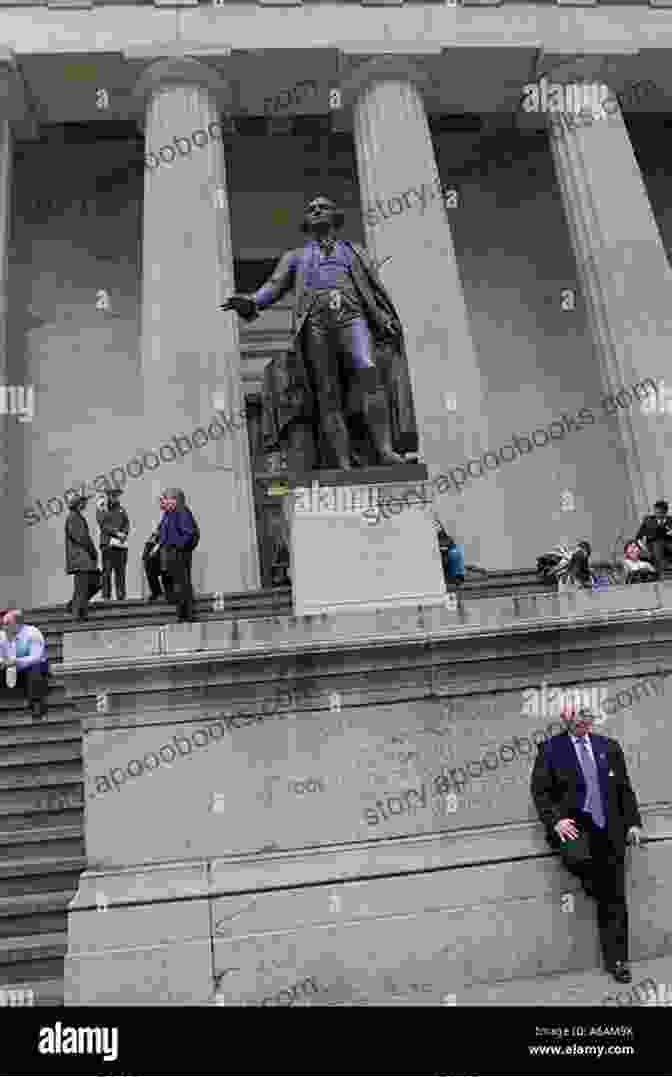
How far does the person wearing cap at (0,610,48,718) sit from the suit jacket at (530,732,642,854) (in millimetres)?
6192

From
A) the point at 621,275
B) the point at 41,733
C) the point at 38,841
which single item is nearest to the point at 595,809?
the point at 38,841

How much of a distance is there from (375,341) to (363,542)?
184 cm

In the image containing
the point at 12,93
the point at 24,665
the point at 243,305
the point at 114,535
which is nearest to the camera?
the point at 243,305

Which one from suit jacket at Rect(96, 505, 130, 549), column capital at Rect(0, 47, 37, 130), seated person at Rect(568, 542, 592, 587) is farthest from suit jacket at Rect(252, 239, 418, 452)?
column capital at Rect(0, 47, 37, 130)

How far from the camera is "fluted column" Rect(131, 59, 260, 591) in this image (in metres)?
17.0

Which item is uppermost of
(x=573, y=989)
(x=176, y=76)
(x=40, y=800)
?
(x=176, y=76)

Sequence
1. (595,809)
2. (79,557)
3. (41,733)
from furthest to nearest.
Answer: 1. (79,557)
2. (41,733)
3. (595,809)

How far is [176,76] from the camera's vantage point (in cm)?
2041

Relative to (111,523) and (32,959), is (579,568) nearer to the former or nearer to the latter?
(111,523)

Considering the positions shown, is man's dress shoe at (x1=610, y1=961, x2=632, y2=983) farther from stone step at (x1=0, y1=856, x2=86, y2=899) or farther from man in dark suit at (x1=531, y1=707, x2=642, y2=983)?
stone step at (x1=0, y1=856, x2=86, y2=899)

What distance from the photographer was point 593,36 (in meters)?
21.4

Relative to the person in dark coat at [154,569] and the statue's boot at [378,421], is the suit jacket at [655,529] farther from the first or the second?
the statue's boot at [378,421]

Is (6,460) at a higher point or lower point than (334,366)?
higher

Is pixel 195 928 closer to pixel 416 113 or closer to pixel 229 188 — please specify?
pixel 416 113
